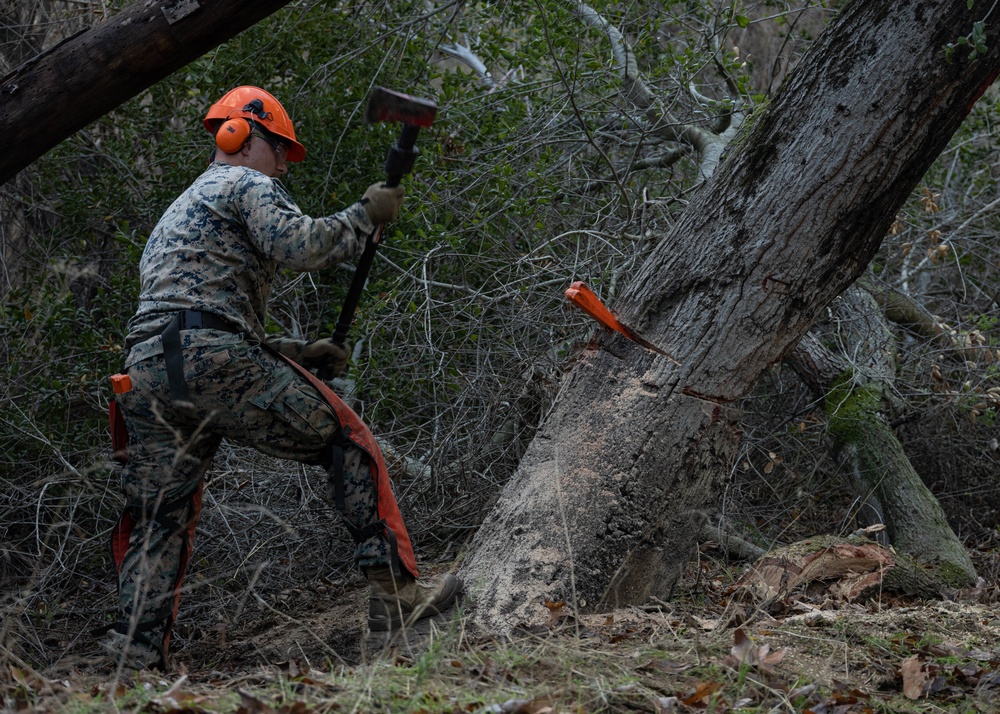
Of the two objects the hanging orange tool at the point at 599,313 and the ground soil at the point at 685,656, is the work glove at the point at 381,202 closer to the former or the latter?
the hanging orange tool at the point at 599,313

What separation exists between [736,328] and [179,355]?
1.97 meters

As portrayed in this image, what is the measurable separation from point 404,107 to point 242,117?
668 mm

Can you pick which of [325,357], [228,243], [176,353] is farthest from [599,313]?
[176,353]

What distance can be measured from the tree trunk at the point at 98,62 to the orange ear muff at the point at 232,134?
0.32 meters

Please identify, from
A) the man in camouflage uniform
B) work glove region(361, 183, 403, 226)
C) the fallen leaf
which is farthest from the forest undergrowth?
work glove region(361, 183, 403, 226)

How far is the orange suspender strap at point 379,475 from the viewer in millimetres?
3186

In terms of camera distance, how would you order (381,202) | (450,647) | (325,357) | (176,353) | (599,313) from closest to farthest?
(450,647) → (176,353) → (381,202) → (599,313) → (325,357)

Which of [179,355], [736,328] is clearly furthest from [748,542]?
[179,355]

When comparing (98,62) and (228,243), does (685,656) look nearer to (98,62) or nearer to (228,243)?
(228,243)

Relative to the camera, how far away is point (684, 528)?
327cm

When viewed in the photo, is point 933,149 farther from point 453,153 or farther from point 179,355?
point 453,153

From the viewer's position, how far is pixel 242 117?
3.35 metres

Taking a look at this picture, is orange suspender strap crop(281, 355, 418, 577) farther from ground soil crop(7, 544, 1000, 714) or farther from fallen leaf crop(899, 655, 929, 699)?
fallen leaf crop(899, 655, 929, 699)

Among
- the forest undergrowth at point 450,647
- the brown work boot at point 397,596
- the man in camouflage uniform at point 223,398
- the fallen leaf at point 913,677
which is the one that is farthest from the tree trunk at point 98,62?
the fallen leaf at point 913,677
